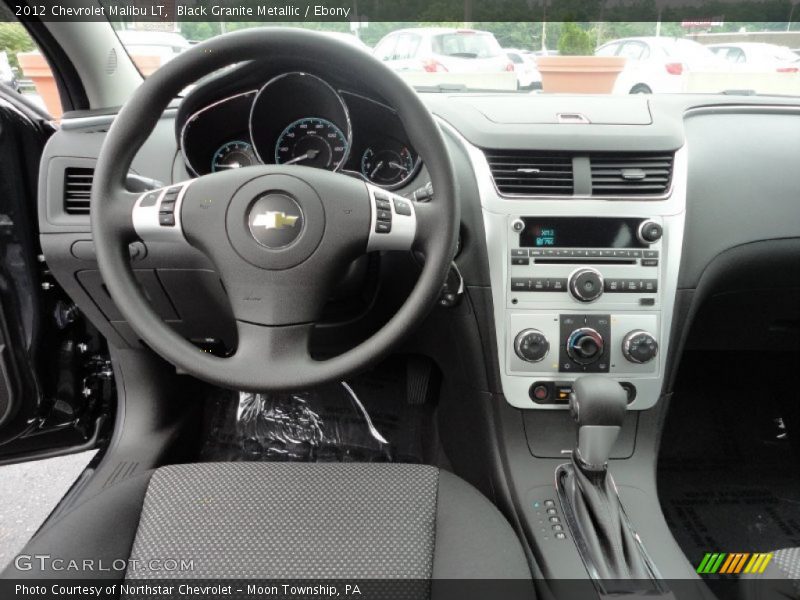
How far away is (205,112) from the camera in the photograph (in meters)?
1.29

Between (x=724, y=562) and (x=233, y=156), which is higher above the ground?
(x=233, y=156)

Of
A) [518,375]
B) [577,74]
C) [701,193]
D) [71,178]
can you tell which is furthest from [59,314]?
[701,193]

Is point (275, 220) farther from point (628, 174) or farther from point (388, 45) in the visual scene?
point (628, 174)

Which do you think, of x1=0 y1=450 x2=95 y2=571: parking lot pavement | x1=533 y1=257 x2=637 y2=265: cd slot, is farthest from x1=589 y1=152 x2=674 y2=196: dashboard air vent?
x1=0 y1=450 x2=95 y2=571: parking lot pavement

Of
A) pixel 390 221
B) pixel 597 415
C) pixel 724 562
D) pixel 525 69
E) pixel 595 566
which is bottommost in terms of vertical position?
pixel 724 562

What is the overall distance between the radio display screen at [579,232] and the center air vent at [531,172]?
6 centimetres

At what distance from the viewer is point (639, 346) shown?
1346mm

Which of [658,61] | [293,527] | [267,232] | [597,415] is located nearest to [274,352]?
[267,232]

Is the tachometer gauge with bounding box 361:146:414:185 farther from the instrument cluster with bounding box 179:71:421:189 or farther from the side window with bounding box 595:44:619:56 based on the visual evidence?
the side window with bounding box 595:44:619:56

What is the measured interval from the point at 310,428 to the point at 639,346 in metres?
1.09

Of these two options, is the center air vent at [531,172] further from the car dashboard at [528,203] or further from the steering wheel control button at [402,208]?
the steering wheel control button at [402,208]

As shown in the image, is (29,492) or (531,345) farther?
(29,492)

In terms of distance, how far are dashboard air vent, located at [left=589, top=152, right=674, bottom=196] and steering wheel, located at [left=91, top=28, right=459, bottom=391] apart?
1.47 ft

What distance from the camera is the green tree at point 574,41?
1.60m
